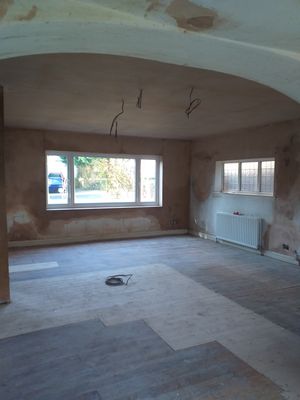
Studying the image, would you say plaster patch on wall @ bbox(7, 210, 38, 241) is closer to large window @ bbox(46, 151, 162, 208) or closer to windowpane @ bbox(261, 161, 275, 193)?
large window @ bbox(46, 151, 162, 208)

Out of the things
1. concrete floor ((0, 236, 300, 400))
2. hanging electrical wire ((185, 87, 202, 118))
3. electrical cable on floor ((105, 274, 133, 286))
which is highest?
hanging electrical wire ((185, 87, 202, 118))

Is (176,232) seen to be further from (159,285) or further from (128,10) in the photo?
(128,10)

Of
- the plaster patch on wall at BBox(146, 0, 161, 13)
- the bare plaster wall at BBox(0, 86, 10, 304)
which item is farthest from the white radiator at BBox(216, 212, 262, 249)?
the plaster patch on wall at BBox(146, 0, 161, 13)

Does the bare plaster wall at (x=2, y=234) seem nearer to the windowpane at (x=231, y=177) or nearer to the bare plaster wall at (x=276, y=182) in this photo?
the bare plaster wall at (x=276, y=182)

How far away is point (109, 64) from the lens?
2594 mm

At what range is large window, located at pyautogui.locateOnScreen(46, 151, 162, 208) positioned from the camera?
21.4 ft

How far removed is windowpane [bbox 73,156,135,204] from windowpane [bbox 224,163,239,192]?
209 cm

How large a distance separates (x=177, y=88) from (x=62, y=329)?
2584mm

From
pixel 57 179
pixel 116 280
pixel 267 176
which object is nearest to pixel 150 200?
pixel 57 179

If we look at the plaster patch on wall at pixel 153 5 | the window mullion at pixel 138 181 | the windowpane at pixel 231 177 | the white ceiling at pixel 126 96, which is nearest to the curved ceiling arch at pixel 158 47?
the plaster patch on wall at pixel 153 5

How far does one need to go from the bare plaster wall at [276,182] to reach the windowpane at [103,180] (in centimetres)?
169

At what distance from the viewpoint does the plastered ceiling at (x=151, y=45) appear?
1.16 m

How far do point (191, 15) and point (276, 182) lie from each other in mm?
4524

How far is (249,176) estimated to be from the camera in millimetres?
6004
